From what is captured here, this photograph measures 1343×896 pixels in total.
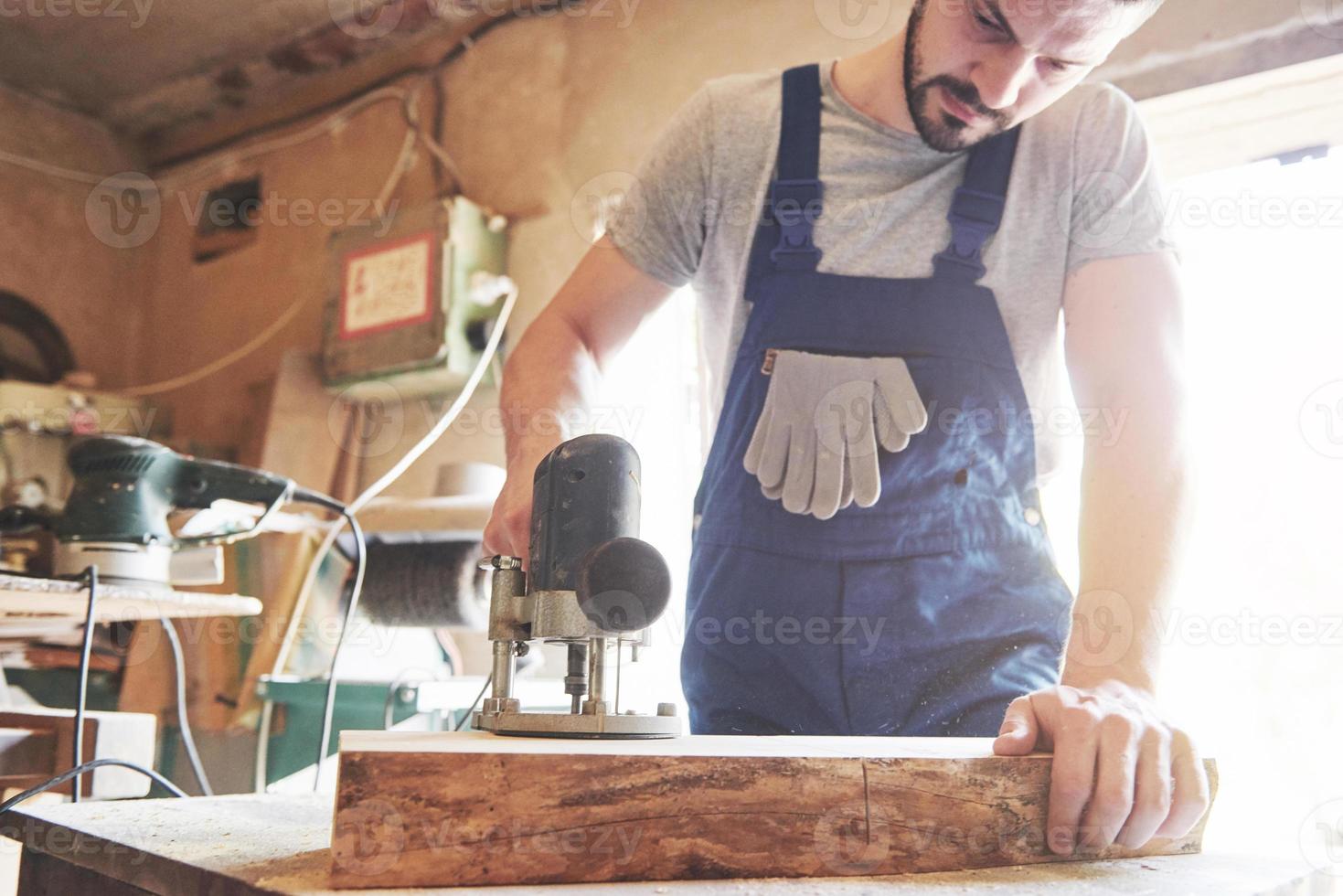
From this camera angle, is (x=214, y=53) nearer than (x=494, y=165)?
No

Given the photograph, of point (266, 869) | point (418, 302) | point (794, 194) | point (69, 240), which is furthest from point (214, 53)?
point (266, 869)

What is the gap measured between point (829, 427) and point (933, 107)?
0.41m

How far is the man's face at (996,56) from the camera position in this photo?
1.06 meters

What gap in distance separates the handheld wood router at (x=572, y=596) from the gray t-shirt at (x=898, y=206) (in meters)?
0.51

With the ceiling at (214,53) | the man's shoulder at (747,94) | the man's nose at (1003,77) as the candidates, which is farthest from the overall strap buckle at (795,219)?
the ceiling at (214,53)

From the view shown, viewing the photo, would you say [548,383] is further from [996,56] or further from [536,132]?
[536,132]

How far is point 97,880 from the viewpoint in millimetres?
714

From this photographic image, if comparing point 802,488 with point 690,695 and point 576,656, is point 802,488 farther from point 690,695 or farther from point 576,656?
point 576,656

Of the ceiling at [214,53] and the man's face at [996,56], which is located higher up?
the ceiling at [214,53]

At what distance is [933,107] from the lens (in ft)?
4.01

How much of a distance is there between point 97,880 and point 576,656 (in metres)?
0.38

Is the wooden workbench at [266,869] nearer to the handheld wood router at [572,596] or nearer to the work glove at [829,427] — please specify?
the handheld wood router at [572,596]

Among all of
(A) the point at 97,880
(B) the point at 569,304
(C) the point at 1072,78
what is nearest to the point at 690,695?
(B) the point at 569,304

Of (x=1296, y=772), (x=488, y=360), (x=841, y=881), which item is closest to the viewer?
(x=841, y=881)
